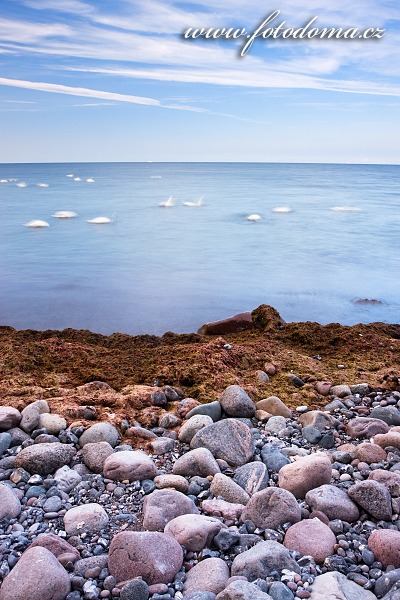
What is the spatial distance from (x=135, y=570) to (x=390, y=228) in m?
15.5

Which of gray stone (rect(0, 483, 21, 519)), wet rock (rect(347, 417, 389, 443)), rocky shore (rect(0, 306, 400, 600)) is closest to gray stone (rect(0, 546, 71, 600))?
rocky shore (rect(0, 306, 400, 600))

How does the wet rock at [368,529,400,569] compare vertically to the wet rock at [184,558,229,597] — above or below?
above

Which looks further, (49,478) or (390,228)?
(390,228)

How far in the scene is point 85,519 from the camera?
2434 millimetres

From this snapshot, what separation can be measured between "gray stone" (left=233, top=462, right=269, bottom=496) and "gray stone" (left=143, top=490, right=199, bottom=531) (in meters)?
0.33

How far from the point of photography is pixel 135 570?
2113 mm

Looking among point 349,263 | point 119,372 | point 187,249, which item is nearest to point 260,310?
point 119,372

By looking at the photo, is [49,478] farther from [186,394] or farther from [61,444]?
[186,394]

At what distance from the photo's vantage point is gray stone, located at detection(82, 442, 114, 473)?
2.91 meters

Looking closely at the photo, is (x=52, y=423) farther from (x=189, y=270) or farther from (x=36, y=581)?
(x=189, y=270)

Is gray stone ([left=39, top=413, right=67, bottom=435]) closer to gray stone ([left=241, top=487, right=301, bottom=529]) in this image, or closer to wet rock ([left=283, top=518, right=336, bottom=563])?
gray stone ([left=241, top=487, right=301, bottom=529])

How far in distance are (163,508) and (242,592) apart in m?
0.64

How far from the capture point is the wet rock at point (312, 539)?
2264 millimetres

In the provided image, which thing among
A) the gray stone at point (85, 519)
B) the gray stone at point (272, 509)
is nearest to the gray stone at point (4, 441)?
the gray stone at point (85, 519)
